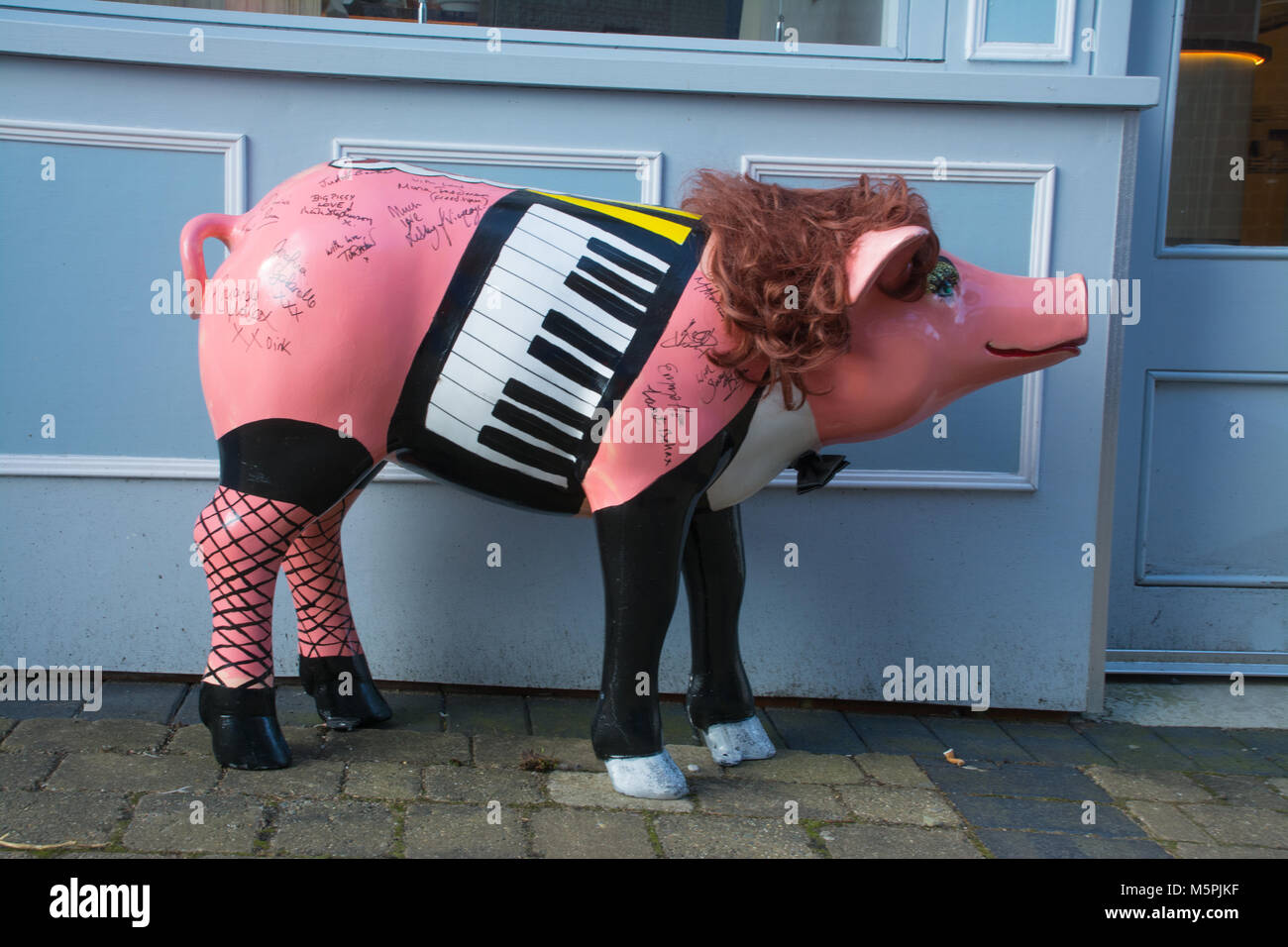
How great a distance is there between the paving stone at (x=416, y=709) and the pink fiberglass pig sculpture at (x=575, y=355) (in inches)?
21.1

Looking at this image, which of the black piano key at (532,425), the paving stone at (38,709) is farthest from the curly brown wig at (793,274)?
the paving stone at (38,709)

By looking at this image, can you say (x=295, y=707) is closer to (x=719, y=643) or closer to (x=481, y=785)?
(x=481, y=785)

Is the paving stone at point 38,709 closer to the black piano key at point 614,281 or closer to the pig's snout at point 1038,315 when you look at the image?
the black piano key at point 614,281

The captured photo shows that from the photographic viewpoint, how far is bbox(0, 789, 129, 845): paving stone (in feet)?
7.34

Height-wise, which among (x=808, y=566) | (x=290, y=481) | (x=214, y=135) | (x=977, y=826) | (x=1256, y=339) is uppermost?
(x=214, y=135)

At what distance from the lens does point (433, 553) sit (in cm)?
341

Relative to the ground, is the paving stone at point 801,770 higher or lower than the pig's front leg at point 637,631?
lower

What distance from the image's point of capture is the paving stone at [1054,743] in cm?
317

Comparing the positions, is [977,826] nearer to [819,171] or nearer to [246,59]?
[819,171]

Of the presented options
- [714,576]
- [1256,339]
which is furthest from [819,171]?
[1256,339]

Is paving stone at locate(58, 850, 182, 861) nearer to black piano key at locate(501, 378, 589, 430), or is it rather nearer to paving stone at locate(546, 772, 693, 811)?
paving stone at locate(546, 772, 693, 811)

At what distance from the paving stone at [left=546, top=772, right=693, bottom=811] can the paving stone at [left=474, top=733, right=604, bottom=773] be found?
0.10m

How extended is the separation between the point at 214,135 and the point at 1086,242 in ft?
9.05

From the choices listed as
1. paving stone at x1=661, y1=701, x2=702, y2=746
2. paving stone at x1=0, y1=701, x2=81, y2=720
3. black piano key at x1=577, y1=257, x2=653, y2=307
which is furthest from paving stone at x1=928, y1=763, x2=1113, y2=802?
paving stone at x1=0, y1=701, x2=81, y2=720
